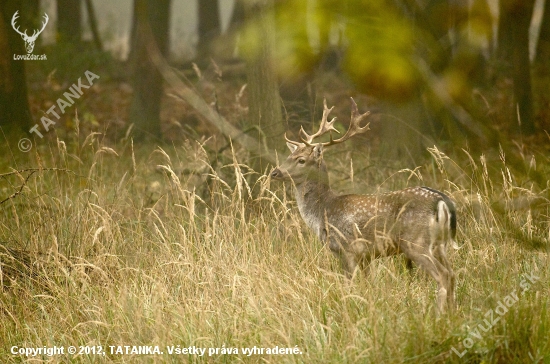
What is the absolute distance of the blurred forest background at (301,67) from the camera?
7.57 feet

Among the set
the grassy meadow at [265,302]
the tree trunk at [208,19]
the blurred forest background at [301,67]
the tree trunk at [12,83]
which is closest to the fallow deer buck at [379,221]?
the grassy meadow at [265,302]

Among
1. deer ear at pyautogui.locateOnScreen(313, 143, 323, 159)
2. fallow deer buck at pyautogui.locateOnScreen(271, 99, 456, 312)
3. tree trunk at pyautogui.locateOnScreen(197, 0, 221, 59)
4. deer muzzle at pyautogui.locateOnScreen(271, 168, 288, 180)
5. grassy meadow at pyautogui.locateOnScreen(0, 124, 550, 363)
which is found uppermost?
tree trunk at pyautogui.locateOnScreen(197, 0, 221, 59)

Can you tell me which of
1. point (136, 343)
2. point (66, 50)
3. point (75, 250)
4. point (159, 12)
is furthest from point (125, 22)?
point (136, 343)

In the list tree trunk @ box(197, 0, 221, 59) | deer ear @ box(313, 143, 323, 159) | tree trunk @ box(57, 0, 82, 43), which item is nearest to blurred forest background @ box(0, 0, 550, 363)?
deer ear @ box(313, 143, 323, 159)

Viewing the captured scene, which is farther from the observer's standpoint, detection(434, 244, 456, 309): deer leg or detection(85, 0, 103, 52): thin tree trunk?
detection(85, 0, 103, 52): thin tree trunk

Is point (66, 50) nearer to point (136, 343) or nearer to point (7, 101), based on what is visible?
point (7, 101)

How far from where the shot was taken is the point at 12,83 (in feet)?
35.1

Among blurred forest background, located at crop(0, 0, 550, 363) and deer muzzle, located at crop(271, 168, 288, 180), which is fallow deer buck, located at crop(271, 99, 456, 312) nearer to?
deer muzzle, located at crop(271, 168, 288, 180)

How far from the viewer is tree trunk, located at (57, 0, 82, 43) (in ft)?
62.0

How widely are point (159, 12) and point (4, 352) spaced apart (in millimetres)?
12031

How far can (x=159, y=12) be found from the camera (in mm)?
15516

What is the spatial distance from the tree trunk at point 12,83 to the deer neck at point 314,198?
658 cm

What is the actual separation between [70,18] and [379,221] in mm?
16469

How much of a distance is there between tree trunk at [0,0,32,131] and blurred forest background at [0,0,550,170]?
0.02 metres
